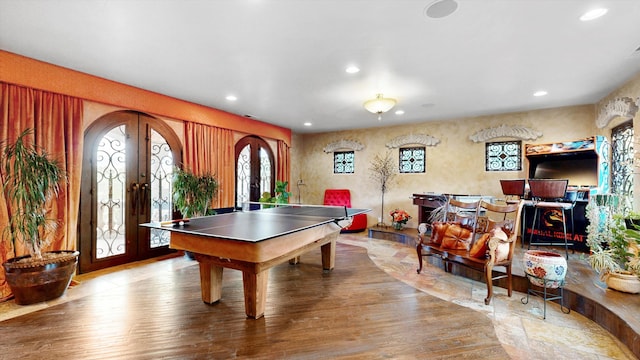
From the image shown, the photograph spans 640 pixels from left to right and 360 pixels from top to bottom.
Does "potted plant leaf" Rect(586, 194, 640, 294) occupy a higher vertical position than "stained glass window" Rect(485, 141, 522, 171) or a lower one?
lower

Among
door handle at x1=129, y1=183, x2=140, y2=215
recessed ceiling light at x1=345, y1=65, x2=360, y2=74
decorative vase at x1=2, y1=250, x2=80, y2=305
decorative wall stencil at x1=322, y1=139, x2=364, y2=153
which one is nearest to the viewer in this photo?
decorative vase at x1=2, y1=250, x2=80, y2=305

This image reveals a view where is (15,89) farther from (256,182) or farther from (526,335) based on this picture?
(526,335)

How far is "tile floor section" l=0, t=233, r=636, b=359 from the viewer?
6.84ft

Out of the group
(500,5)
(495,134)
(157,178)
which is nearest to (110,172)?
(157,178)

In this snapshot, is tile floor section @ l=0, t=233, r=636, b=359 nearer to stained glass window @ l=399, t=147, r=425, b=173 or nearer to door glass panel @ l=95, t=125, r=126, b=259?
door glass panel @ l=95, t=125, r=126, b=259

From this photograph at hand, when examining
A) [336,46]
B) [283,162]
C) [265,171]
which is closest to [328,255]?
[336,46]

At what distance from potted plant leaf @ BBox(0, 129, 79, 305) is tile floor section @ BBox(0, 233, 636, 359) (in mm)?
188

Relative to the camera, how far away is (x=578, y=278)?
3.07 m

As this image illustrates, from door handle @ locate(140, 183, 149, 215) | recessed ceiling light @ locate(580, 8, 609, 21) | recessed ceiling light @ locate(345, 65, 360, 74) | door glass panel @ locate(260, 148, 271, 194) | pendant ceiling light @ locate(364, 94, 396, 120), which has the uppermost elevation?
recessed ceiling light @ locate(345, 65, 360, 74)

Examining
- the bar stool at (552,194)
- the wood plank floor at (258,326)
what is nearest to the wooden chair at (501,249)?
the wood plank floor at (258,326)

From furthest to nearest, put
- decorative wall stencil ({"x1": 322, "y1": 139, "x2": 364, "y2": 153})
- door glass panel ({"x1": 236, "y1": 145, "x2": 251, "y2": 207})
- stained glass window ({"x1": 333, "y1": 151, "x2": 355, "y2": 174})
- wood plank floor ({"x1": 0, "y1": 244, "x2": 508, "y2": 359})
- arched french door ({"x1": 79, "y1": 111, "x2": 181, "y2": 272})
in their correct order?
stained glass window ({"x1": 333, "y1": 151, "x2": 355, "y2": 174}) < decorative wall stencil ({"x1": 322, "y1": 139, "x2": 364, "y2": 153}) < door glass panel ({"x1": 236, "y1": 145, "x2": 251, "y2": 207}) < arched french door ({"x1": 79, "y1": 111, "x2": 181, "y2": 272}) < wood plank floor ({"x1": 0, "y1": 244, "x2": 508, "y2": 359})

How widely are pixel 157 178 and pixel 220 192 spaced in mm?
1133

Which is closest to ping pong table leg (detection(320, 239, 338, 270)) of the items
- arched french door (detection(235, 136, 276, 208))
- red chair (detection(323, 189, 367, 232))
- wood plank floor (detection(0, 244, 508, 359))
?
wood plank floor (detection(0, 244, 508, 359))

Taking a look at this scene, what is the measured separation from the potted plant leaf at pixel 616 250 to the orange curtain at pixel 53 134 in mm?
6186
